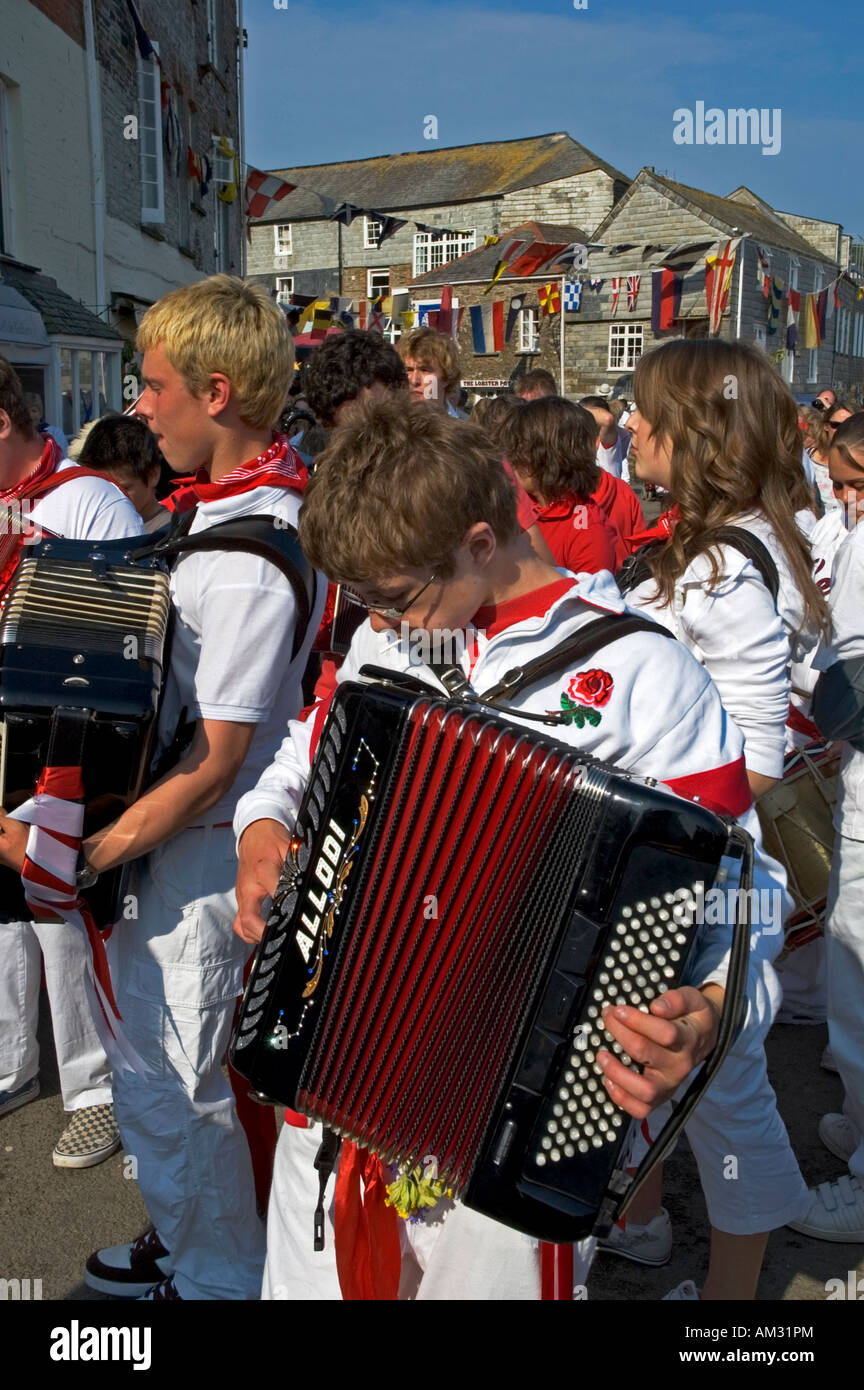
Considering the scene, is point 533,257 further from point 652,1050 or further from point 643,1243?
point 652,1050

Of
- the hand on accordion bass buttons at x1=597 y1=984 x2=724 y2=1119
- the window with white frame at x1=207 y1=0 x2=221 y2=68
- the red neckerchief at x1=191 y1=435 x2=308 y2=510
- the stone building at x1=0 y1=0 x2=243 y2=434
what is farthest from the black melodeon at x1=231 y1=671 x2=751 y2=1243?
the window with white frame at x1=207 y1=0 x2=221 y2=68

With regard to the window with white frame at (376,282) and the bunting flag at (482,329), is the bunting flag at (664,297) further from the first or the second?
the window with white frame at (376,282)

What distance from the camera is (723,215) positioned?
31.9m

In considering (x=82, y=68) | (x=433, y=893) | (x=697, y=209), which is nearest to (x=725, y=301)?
(x=697, y=209)

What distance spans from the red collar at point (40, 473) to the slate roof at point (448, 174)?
39710 millimetres

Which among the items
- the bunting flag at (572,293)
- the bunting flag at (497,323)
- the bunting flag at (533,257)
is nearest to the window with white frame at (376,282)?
the bunting flag at (572,293)

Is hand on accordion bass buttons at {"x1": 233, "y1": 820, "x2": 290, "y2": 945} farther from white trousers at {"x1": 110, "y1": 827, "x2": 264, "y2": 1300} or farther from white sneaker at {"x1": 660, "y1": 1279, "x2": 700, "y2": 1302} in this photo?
white sneaker at {"x1": 660, "y1": 1279, "x2": 700, "y2": 1302}

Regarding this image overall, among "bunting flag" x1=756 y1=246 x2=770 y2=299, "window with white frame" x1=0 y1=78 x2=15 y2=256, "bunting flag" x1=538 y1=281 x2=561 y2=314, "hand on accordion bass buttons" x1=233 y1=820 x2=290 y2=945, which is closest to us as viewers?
"hand on accordion bass buttons" x1=233 y1=820 x2=290 y2=945

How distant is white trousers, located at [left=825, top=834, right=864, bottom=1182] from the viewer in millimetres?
2912

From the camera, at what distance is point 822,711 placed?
9.66 ft

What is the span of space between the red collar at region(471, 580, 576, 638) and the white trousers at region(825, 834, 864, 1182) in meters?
1.58

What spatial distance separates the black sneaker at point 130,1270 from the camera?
2.68 meters
